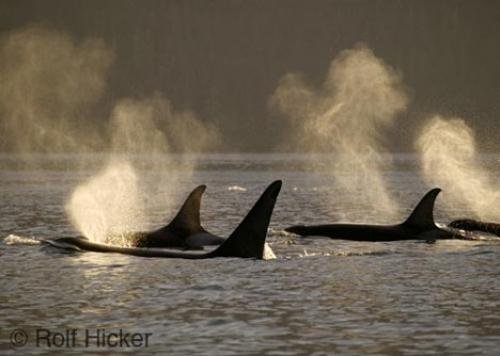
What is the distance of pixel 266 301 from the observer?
2148 cm

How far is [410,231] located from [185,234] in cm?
794

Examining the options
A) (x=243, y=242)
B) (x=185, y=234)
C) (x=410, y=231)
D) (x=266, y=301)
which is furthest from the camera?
(x=410, y=231)

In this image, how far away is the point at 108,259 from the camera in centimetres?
2822

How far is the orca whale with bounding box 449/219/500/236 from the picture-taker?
1499 inches

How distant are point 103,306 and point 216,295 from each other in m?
2.46

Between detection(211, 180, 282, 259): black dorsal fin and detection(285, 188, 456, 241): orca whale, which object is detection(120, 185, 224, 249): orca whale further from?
detection(285, 188, 456, 241): orca whale

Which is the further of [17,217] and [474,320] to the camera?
[17,217]

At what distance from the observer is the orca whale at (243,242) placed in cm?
2495

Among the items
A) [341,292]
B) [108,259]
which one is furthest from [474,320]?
[108,259]

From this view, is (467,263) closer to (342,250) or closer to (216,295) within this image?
(342,250)
